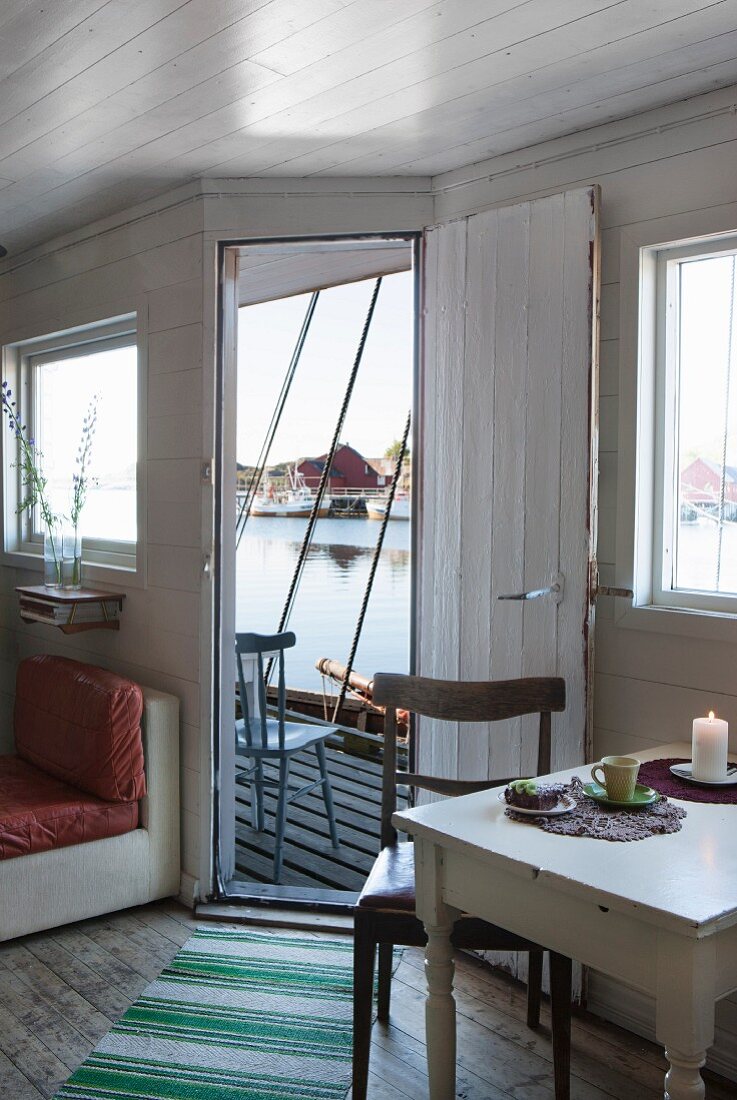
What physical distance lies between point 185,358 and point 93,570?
1064mm

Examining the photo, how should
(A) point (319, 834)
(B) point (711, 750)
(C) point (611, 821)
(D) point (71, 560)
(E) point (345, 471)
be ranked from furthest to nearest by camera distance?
(E) point (345, 471)
(A) point (319, 834)
(D) point (71, 560)
(B) point (711, 750)
(C) point (611, 821)

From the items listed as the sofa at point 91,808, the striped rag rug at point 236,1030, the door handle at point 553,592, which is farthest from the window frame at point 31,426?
the door handle at point 553,592

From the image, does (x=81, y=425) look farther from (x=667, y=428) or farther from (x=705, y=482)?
(x=705, y=482)

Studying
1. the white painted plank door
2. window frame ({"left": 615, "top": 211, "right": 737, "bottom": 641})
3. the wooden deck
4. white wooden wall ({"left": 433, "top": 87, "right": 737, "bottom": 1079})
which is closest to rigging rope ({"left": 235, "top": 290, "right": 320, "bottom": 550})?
the wooden deck

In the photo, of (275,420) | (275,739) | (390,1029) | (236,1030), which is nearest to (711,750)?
(390,1029)

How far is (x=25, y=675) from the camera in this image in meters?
3.69

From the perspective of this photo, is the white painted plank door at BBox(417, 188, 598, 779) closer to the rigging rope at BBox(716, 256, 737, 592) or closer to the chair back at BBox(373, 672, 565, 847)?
the chair back at BBox(373, 672, 565, 847)

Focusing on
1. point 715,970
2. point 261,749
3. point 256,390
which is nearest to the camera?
point 715,970

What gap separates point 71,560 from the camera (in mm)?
3789

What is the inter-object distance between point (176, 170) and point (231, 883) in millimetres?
2383

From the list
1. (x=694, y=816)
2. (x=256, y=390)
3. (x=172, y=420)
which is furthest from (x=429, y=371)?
(x=256, y=390)

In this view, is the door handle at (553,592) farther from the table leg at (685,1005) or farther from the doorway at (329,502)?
the doorway at (329,502)

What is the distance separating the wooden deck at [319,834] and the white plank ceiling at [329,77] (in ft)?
8.01

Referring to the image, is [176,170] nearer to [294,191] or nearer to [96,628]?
[294,191]
